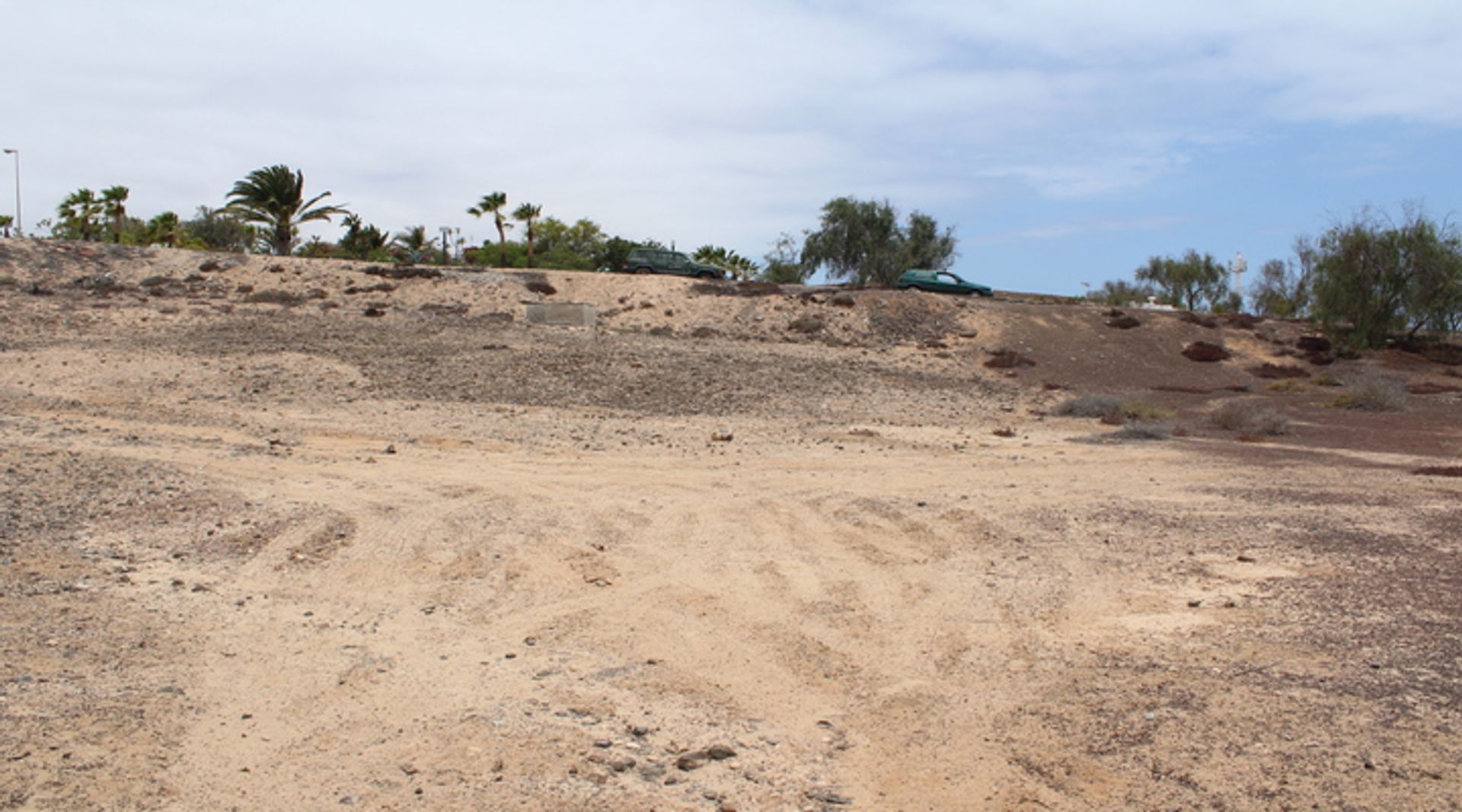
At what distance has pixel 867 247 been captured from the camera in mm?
57000

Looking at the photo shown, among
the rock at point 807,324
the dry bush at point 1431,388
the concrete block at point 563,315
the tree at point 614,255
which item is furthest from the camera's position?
the tree at point 614,255

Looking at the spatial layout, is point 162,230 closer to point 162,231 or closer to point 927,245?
point 162,231

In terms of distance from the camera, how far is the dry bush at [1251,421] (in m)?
19.3

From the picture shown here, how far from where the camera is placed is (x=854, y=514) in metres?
11.4

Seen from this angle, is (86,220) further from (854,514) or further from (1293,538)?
(1293,538)

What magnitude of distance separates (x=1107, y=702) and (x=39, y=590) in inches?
269

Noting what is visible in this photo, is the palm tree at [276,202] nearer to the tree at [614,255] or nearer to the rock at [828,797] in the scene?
the tree at [614,255]

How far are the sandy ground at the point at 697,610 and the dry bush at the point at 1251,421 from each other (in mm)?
547

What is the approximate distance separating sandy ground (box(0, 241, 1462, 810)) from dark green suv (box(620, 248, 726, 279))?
2385 cm

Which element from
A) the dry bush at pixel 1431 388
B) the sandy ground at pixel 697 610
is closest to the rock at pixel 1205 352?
the dry bush at pixel 1431 388

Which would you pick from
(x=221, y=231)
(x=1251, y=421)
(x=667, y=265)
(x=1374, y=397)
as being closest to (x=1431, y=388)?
(x=1374, y=397)

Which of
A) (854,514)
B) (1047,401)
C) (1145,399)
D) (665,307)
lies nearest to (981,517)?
(854,514)

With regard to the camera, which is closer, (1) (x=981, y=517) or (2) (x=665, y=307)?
(1) (x=981, y=517)

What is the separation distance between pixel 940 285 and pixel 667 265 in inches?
424
